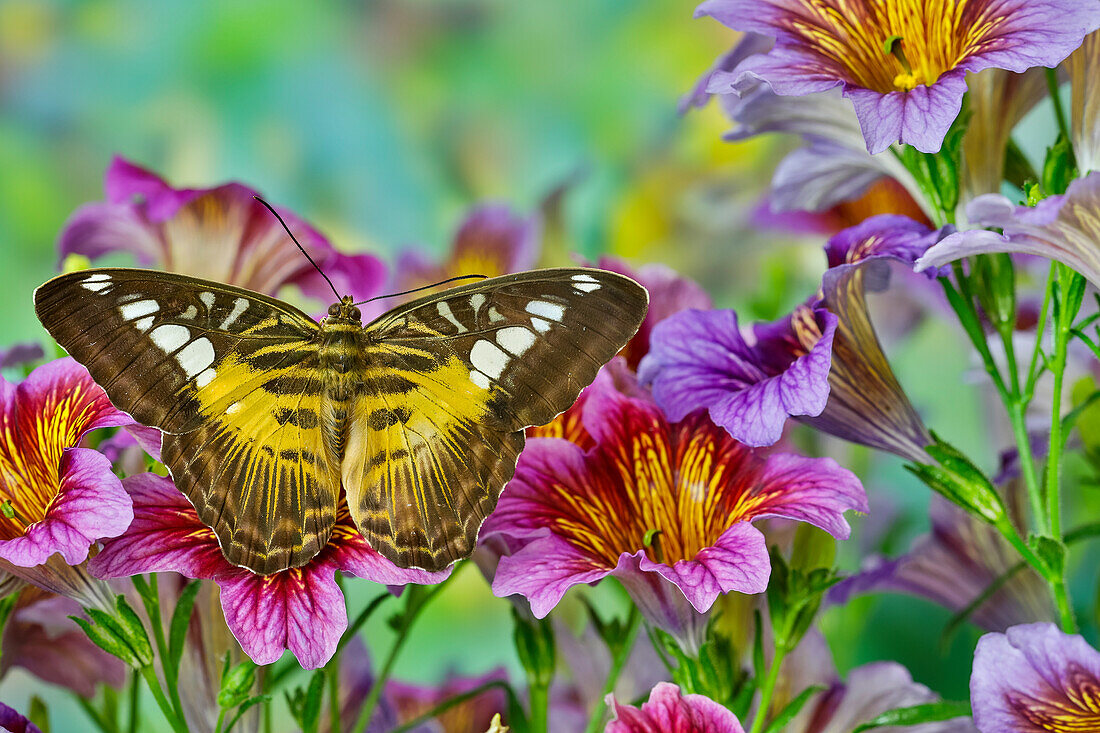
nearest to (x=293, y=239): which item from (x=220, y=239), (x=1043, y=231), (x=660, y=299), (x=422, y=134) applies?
(x=220, y=239)

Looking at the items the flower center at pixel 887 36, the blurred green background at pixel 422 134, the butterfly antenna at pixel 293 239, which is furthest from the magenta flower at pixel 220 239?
the blurred green background at pixel 422 134

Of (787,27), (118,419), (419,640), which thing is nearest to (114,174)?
(118,419)

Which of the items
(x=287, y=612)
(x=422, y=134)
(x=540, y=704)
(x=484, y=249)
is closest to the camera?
(x=287, y=612)

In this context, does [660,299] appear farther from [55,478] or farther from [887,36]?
[55,478]

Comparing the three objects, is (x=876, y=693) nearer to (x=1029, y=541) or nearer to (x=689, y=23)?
(x=1029, y=541)

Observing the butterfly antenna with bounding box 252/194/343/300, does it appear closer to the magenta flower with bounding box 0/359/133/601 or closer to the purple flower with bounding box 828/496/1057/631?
the magenta flower with bounding box 0/359/133/601
